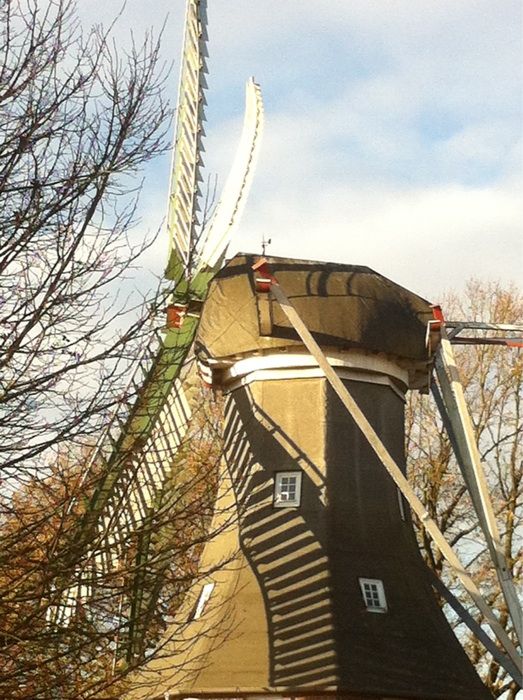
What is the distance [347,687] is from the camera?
13.2 m

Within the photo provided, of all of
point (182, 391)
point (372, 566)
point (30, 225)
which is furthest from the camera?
point (182, 391)

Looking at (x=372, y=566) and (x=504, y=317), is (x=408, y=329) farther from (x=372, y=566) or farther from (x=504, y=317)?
(x=504, y=317)

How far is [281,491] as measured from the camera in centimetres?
1538

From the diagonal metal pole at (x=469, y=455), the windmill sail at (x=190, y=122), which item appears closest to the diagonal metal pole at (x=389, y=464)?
the diagonal metal pole at (x=469, y=455)

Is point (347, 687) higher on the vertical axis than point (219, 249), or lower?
lower

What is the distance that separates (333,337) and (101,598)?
7829mm

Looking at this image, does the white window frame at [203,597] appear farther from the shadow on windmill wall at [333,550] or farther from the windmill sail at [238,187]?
the windmill sail at [238,187]

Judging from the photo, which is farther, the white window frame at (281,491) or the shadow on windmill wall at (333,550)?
the white window frame at (281,491)

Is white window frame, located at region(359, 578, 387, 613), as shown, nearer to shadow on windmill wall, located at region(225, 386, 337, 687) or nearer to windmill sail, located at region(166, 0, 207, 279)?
shadow on windmill wall, located at region(225, 386, 337, 687)

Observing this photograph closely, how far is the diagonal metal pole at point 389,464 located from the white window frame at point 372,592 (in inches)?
34.5

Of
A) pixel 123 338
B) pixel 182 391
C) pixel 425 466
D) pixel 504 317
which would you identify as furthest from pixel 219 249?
pixel 504 317

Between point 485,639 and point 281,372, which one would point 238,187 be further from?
point 485,639

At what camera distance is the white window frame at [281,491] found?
50.0ft

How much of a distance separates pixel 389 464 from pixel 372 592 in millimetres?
1570
